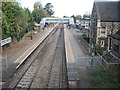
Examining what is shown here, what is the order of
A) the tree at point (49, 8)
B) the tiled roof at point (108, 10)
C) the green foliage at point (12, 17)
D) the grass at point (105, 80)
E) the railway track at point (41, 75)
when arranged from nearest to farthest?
the grass at point (105, 80), the railway track at point (41, 75), the tiled roof at point (108, 10), the green foliage at point (12, 17), the tree at point (49, 8)

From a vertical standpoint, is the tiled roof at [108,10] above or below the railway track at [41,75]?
above

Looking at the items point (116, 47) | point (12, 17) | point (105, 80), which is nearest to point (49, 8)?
point (12, 17)

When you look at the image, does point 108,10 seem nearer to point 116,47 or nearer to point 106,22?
point 106,22

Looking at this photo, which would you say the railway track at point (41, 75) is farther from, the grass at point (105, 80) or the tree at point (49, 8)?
the tree at point (49, 8)

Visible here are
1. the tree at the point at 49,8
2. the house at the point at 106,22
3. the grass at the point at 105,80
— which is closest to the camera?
the grass at the point at 105,80

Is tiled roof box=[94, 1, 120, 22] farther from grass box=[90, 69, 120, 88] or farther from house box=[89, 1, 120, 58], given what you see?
grass box=[90, 69, 120, 88]

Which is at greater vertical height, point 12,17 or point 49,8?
point 49,8

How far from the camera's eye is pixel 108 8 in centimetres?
2667

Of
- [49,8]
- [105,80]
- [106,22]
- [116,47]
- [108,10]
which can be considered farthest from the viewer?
[49,8]

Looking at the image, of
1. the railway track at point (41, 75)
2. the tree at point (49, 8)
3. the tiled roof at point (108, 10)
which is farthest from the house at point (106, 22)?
the tree at point (49, 8)

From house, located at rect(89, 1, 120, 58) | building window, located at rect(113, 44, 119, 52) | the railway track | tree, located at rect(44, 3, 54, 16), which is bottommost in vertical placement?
the railway track

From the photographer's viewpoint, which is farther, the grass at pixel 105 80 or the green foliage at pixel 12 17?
the green foliage at pixel 12 17

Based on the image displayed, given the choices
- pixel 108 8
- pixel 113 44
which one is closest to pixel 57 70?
pixel 113 44

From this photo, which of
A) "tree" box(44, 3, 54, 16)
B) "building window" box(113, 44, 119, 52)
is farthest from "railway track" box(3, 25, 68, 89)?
"tree" box(44, 3, 54, 16)
